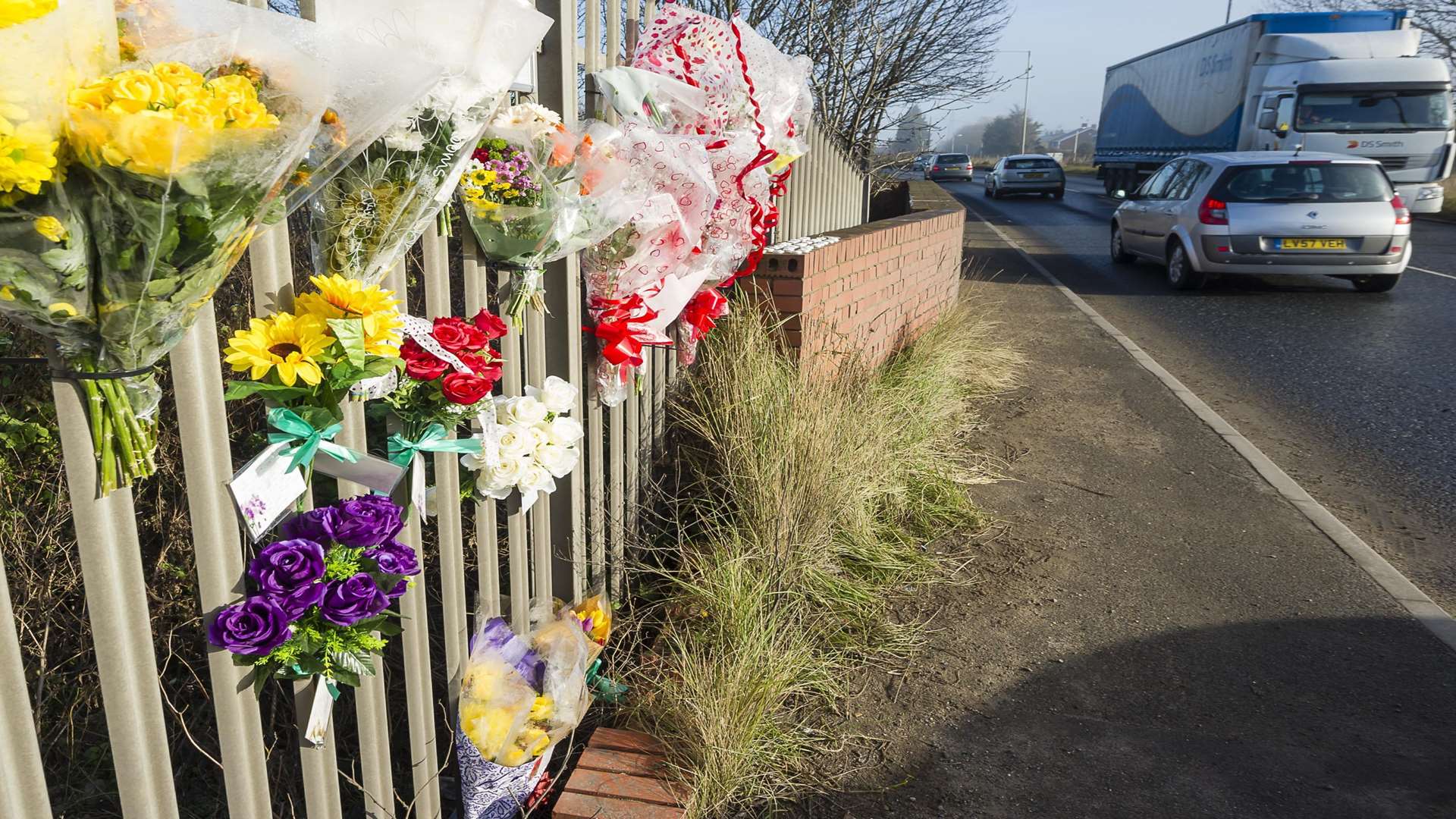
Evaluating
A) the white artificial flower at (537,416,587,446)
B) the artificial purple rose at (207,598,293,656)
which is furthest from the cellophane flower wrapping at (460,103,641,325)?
the artificial purple rose at (207,598,293,656)

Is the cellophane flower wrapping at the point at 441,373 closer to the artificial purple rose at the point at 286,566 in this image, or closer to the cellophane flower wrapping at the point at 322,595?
the cellophane flower wrapping at the point at 322,595

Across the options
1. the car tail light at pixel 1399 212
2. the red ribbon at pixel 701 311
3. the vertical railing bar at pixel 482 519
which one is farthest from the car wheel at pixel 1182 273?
the vertical railing bar at pixel 482 519

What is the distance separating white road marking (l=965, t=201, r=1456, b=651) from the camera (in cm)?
402

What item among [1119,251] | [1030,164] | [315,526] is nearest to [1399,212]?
[1119,251]

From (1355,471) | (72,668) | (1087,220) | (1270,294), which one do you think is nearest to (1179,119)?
(1087,220)

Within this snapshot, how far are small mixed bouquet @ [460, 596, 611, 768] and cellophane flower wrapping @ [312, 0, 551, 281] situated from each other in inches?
42.3

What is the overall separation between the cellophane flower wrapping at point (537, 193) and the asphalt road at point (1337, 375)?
12.2ft

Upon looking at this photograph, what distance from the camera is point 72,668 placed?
2.94 metres

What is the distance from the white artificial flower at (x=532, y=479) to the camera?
2.51 metres

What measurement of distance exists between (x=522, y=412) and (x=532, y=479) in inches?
6.6

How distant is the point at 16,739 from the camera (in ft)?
4.83

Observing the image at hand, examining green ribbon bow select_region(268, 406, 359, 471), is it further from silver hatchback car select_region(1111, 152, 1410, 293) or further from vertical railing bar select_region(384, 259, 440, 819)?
silver hatchback car select_region(1111, 152, 1410, 293)

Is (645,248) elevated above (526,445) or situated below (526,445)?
above

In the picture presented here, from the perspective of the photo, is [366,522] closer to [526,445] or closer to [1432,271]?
[526,445]
